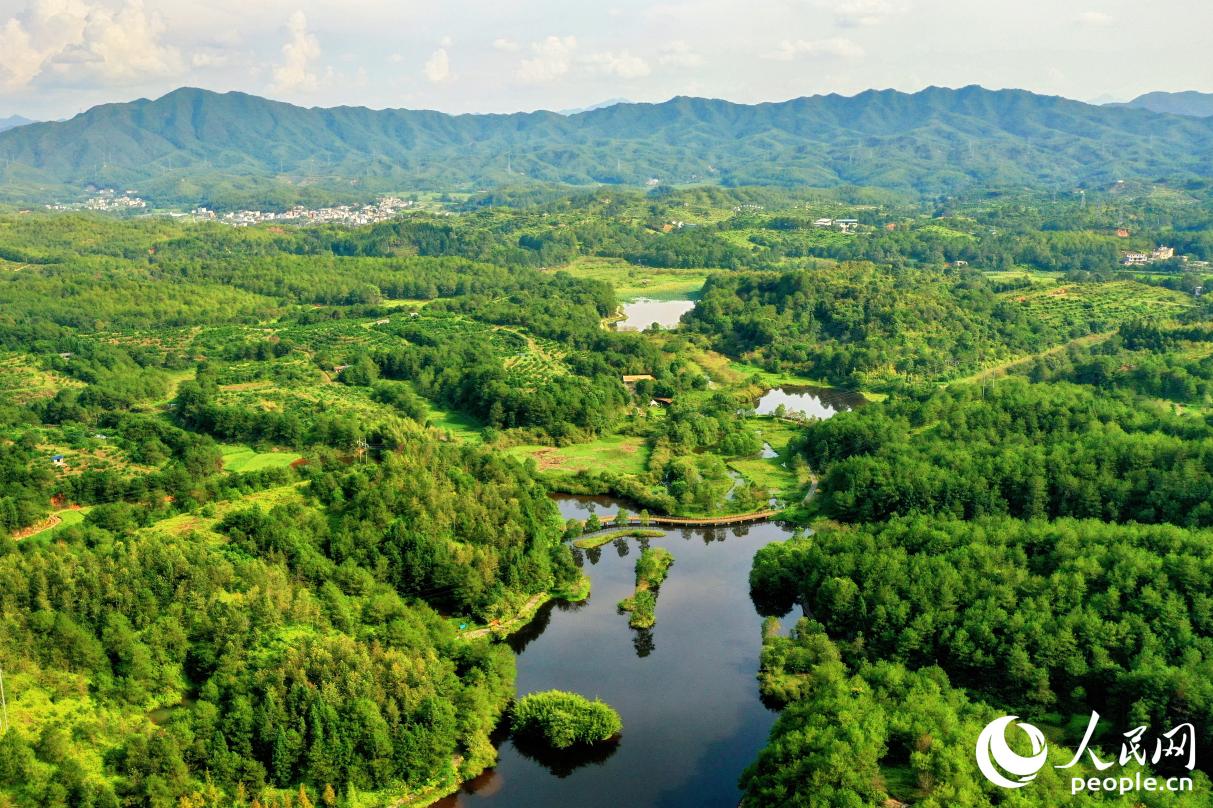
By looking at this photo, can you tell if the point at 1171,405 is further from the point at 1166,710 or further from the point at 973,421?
the point at 1166,710

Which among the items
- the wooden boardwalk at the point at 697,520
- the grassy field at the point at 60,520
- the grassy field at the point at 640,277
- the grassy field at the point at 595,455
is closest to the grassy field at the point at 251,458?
the grassy field at the point at 60,520

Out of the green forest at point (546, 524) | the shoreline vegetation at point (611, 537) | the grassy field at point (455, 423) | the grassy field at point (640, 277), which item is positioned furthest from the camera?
the grassy field at point (640, 277)

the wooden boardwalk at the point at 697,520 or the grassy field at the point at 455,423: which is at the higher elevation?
the grassy field at the point at 455,423

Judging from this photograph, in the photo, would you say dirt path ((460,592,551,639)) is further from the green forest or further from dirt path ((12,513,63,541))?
dirt path ((12,513,63,541))

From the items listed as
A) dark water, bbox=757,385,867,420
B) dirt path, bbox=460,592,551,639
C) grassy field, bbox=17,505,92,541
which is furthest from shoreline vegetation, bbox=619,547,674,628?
dark water, bbox=757,385,867,420

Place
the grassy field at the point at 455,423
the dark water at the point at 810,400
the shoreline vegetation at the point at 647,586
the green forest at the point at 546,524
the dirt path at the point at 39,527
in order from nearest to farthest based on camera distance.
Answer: the green forest at the point at 546,524
the shoreline vegetation at the point at 647,586
the dirt path at the point at 39,527
the grassy field at the point at 455,423
the dark water at the point at 810,400

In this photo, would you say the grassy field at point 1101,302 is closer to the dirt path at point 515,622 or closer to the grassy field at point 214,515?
the dirt path at point 515,622
